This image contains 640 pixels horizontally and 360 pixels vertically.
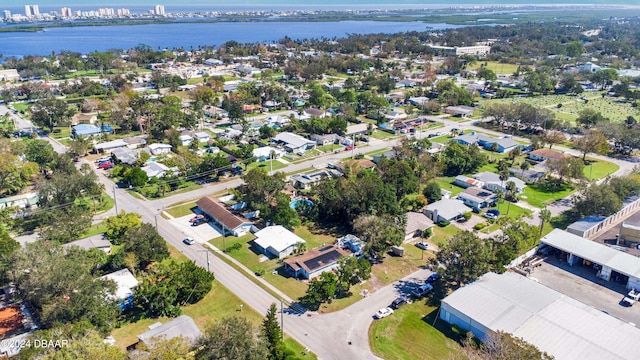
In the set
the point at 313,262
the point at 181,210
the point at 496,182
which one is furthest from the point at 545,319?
the point at 181,210

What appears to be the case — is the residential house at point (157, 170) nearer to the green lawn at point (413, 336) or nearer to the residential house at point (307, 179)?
the residential house at point (307, 179)

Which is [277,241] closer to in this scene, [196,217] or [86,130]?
[196,217]

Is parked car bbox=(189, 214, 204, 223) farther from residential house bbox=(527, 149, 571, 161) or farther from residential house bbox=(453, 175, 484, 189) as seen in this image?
residential house bbox=(527, 149, 571, 161)

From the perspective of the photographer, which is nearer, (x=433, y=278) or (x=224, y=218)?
(x=433, y=278)

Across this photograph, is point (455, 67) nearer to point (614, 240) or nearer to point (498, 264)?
point (614, 240)

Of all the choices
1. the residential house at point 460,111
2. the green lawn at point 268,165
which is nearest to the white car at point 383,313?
the green lawn at point 268,165

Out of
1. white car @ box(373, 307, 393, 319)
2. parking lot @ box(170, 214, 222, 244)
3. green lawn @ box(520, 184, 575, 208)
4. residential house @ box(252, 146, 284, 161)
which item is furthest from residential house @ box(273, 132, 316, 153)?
white car @ box(373, 307, 393, 319)
